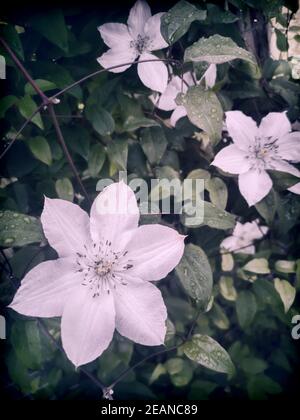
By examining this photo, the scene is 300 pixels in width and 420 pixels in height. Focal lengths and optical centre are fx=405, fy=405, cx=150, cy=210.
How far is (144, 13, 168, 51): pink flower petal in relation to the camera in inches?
29.6

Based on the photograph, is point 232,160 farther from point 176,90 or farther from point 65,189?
point 65,189

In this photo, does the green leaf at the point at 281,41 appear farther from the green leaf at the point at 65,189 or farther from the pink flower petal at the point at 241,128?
the green leaf at the point at 65,189

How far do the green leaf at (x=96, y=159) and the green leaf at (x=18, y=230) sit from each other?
0.16m

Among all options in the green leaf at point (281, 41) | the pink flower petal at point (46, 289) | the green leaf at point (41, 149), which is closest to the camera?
the pink flower petal at point (46, 289)

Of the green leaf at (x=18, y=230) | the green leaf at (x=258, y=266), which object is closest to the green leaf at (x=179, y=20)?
the green leaf at (x=18, y=230)

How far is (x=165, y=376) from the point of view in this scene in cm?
94

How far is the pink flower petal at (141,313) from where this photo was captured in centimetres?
62

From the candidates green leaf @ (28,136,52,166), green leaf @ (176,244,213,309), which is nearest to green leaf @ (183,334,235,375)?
green leaf @ (176,244,213,309)

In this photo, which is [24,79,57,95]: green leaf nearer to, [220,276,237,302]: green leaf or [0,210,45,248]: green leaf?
[0,210,45,248]: green leaf

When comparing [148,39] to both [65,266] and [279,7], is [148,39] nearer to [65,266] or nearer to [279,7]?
[279,7]

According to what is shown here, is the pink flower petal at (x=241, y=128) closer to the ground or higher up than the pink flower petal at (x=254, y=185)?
higher up

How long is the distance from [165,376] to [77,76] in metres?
0.69

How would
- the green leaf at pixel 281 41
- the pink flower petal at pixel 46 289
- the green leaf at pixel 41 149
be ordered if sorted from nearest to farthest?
the pink flower petal at pixel 46 289 → the green leaf at pixel 41 149 → the green leaf at pixel 281 41

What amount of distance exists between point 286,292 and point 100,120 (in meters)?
0.52
